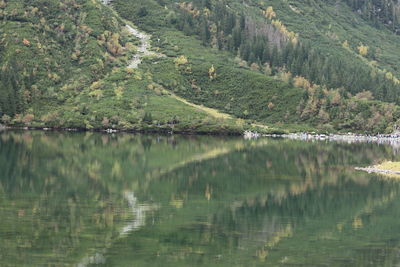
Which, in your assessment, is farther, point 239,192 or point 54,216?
point 239,192

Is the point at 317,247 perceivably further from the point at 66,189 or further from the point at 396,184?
the point at 396,184

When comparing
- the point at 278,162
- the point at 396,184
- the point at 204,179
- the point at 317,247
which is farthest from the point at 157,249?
the point at 278,162

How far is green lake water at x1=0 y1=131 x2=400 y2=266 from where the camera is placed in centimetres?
4569

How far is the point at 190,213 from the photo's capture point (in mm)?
62156

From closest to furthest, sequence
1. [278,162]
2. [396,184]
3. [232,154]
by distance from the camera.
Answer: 1. [396,184]
2. [278,162]
3. [232,154]

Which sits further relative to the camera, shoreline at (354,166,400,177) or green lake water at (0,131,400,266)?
shoreline at (354,166,400,177)

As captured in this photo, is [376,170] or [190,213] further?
[376,170]

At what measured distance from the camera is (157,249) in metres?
47.0

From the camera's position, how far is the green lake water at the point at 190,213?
4569 cm

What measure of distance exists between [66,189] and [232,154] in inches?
2380

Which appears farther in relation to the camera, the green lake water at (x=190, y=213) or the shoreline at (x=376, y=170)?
the shoreline at (x=376, y=170)

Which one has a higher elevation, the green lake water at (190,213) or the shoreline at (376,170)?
the shoreline at (376,170)

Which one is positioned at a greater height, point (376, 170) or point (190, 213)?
point (376, 170)

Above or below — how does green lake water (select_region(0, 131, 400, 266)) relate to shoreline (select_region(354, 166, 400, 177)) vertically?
below
